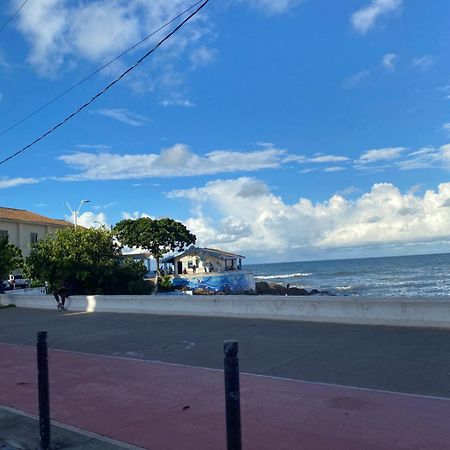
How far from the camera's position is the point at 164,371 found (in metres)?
8.20

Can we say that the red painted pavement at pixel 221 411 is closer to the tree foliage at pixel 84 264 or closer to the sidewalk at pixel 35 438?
the sidewalk at pixel 35 438

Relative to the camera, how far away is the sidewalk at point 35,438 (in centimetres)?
504

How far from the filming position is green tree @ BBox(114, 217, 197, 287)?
5909 cm

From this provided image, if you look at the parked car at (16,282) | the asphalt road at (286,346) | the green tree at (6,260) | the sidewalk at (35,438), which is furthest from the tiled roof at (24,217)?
the sidewalk at (35,438)

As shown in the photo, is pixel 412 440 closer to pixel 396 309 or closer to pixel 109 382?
pixel 109 382

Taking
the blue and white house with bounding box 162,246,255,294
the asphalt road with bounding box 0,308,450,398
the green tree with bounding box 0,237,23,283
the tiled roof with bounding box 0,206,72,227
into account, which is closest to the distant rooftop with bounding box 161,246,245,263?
the blue and white house with bounding box 162,246,255,294

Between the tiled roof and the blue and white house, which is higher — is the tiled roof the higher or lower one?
the higher one

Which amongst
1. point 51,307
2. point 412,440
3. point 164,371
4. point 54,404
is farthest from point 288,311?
point 51,307

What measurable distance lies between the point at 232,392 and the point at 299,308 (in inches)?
360

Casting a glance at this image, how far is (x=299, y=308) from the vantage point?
12445mm

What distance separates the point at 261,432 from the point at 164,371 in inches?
133

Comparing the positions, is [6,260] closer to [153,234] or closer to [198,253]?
[153,234]

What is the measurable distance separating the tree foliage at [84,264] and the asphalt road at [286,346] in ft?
29.6

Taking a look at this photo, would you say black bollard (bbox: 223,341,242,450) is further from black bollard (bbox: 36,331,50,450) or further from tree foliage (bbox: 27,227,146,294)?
tree foliage (bbox: 27,227,146,294)
